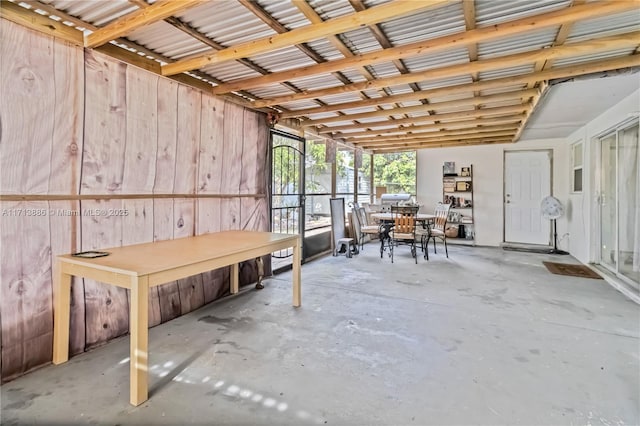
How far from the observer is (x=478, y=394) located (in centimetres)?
191

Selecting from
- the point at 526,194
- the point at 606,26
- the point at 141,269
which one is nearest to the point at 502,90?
the point at 606,26

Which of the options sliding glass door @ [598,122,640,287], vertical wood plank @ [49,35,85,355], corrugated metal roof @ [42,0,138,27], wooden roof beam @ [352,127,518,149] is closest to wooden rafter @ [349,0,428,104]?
corrugated metal roof @ [42,0,138,27]

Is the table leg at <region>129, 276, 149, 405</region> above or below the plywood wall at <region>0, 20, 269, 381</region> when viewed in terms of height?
below

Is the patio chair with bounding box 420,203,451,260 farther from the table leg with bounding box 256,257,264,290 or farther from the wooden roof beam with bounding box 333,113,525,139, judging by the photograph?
the table leg with bounding box 256,257,264,290

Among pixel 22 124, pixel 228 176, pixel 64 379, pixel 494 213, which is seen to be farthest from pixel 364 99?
pixel 494 213

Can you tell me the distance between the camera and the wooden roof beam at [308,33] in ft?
6.22

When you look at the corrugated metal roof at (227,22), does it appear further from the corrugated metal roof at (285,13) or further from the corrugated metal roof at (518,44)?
the corrugated metal roof at (518,44)

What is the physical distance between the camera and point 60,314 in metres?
2.21

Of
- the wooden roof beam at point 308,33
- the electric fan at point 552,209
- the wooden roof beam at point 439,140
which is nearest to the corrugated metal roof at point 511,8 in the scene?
the wooden roof beam at point 308,33

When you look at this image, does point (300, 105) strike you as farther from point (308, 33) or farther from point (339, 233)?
point (339, 233)

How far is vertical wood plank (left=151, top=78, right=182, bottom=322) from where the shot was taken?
117 inches

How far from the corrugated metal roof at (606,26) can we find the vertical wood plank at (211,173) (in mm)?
Result: 3315

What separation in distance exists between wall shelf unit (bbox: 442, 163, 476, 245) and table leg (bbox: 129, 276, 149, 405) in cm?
724

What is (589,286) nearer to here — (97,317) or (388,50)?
(388,50)
